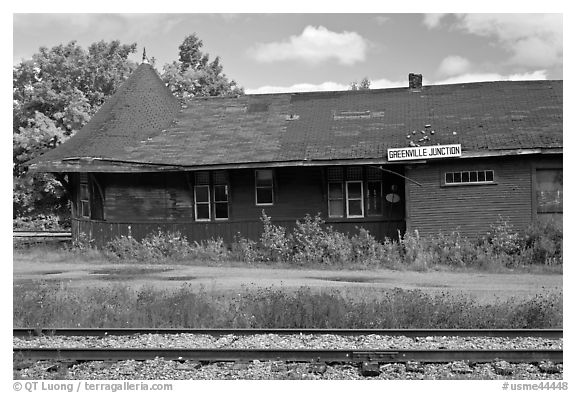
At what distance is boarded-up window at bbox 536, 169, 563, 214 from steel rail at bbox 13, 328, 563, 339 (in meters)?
8.70

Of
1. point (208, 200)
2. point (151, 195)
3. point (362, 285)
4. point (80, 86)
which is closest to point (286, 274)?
point (362, 285)

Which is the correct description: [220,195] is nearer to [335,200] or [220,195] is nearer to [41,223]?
[335,200]

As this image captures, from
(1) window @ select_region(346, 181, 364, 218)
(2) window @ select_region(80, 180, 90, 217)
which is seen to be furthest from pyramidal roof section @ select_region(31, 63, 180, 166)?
(1) window @ select_region(346, 181, 364, 218)

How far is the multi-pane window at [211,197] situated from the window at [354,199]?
3.74 m

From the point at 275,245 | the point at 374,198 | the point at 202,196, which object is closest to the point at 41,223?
the point at 202,196

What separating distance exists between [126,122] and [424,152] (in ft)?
34.0

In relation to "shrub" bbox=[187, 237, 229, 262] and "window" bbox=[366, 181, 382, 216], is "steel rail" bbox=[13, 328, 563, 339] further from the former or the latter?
"window" bbox=[366, 181, 382, 216]

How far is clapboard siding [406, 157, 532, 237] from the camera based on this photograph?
17.5 m

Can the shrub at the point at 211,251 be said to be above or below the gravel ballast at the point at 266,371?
above

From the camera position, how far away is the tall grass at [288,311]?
34.1 feet

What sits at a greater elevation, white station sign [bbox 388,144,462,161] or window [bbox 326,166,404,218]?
white station sign [bbox 388,144,462,161]

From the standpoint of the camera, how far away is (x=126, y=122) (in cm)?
2175

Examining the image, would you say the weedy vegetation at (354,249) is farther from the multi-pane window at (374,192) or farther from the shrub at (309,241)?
the multi-pane window at (374,192)

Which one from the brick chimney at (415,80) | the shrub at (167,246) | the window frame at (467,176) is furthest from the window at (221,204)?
the brick chimney at (415,80)
